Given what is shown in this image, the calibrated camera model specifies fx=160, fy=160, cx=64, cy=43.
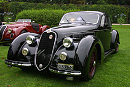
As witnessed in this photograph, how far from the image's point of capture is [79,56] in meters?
3.11

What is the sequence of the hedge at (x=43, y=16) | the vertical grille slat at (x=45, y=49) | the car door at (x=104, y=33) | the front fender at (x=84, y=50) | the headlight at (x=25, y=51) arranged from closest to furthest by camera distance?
the front fender at (x=84, y=50), the vertical grille slat at (x=45, y=49), the headlight at (x=25, y=51), the car door at (x=104, y=33), the hedge at (x=43, y=16)

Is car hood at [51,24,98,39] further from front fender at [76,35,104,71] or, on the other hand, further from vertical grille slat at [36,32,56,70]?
front fender at [76,35,104,71]

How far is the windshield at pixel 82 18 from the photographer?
15.4 ft

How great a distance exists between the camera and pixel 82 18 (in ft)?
15.6

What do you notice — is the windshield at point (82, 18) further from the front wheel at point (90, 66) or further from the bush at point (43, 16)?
the bush at point (43, 16)

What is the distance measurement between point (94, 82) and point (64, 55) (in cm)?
93

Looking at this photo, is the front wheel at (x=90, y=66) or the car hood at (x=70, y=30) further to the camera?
the car hood at (x=70, y=30)

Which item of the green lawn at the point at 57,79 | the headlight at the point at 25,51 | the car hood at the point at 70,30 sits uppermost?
the car hood at the point at 70,30

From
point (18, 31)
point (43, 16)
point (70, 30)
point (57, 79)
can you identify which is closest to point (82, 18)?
point (70, 30)

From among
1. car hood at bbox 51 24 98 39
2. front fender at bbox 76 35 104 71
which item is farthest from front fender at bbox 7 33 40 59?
front fender at bbox 76 35 104 71

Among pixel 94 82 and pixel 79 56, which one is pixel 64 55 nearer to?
pixel 79 56

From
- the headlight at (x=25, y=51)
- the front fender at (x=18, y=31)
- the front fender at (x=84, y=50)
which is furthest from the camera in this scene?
the front fender at (x=18, y=31)

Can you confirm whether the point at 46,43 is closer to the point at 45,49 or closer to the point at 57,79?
the point at 45,49

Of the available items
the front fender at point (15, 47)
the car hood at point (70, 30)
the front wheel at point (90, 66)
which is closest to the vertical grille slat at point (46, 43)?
the car hood at point (70, 30)
